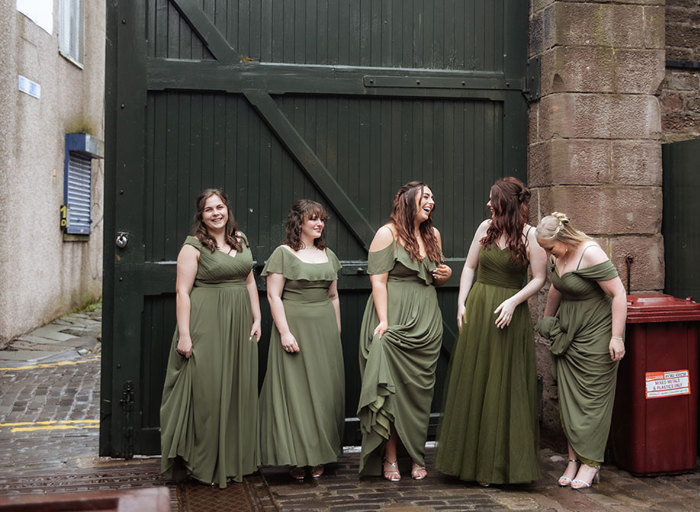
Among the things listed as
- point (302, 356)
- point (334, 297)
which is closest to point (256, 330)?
point (302, 356)

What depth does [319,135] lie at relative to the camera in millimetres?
6117

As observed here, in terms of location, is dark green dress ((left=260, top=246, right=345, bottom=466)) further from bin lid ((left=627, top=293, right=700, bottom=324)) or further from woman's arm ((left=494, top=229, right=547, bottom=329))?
bin lid ((left=627, top=293, right=700, bottom=324))

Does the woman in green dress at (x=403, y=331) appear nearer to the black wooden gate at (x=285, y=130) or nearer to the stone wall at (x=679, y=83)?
the black wooden gate at (x=285, y=130)

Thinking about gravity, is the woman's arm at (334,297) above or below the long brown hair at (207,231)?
below

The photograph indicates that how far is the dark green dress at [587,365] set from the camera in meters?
5.23

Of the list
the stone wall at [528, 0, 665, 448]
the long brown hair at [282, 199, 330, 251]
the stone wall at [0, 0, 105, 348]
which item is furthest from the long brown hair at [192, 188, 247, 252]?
the stone wall at [0, 0, 105, 348]

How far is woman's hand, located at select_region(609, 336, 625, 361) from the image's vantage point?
203 inches

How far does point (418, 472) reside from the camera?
17.9 ft

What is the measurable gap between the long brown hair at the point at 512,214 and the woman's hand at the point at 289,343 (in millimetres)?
1515

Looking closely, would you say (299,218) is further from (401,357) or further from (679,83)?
(679,83)

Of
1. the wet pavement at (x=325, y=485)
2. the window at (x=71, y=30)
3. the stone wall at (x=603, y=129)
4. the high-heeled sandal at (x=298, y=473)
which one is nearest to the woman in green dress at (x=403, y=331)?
the wet pavement at (x=325, y=485)

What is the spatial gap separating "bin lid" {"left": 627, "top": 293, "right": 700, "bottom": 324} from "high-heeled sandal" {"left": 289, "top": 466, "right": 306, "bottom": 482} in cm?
238

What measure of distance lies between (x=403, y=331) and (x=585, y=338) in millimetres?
1161

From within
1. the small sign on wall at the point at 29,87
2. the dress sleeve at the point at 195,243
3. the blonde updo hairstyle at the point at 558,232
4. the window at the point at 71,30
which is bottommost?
the dress sleeve at the point at 195,243
